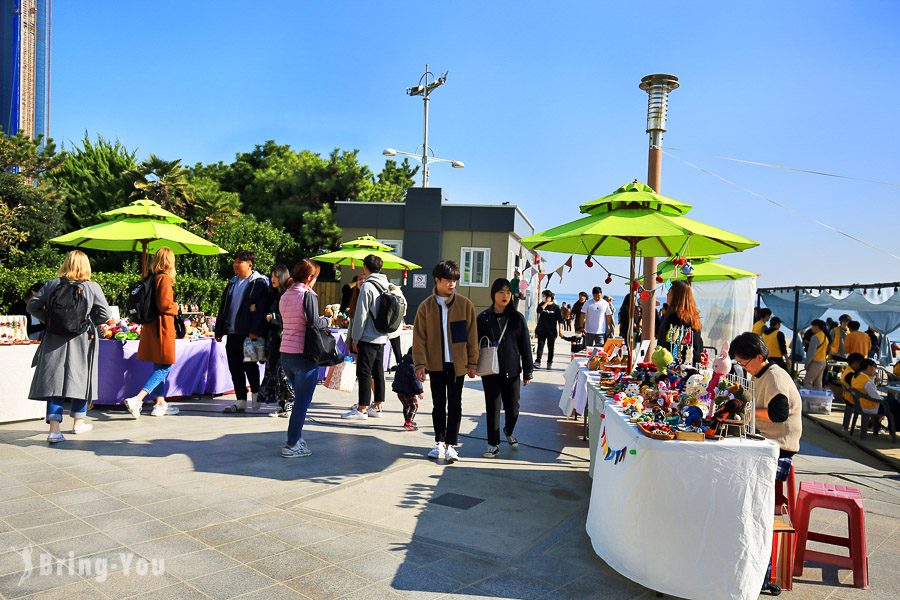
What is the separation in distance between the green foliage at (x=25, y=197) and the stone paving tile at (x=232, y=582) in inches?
747

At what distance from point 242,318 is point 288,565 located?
14.5 feet

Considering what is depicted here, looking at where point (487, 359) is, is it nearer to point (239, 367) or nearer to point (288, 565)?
point (288, 565)

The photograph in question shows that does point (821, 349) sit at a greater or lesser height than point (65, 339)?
lesser

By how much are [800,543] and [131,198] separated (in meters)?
24.3

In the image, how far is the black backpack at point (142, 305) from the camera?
6898 millimetres

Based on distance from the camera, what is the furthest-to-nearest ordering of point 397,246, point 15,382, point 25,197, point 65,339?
point 397,246 < point 25,197 < point 15,382 < point 65,339

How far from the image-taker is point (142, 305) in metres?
6.91

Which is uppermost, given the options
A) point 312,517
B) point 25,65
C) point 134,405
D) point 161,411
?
point 25,65

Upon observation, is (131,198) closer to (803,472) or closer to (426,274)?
(426,274)

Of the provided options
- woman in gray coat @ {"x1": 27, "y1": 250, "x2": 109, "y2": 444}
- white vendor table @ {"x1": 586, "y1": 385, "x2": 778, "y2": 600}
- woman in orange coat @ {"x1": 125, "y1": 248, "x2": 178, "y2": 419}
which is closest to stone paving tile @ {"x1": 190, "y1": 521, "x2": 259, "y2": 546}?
white vendor table @ {"x1": 586, "y1": 385, "x2": 778, "y2": 600}

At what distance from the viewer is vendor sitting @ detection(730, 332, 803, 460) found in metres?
3.65

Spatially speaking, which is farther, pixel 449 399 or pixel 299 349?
pixel 449 399

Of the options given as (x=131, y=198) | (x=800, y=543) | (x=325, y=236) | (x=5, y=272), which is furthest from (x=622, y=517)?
(x=325, y=236)

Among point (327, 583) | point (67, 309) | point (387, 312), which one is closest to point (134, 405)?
point (67, 309)
